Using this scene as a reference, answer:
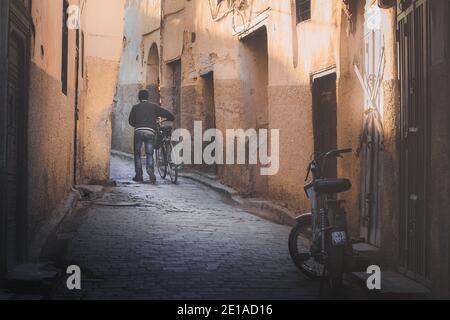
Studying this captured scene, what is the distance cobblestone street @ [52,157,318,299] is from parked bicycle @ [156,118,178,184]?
320cm

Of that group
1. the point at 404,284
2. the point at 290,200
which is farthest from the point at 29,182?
the point at 290,200

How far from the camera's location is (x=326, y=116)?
995cm

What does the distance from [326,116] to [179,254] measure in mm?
3654

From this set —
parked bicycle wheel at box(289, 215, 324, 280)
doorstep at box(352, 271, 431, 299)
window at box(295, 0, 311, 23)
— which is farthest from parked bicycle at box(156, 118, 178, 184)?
doorstep at box(352, 271, 431, 299)

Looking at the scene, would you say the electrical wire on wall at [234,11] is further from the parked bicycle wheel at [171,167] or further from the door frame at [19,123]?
the door frame at [19,123]

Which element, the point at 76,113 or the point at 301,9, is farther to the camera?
the point at 76,113

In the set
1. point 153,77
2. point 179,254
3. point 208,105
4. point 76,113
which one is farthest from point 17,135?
point 153,77

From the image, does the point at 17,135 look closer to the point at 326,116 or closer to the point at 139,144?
the point at 326,116

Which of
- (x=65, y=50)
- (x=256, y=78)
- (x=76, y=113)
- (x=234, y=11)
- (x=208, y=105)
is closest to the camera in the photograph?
(x=65, y=50)

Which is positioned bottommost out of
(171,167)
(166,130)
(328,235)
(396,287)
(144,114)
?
(396,287)

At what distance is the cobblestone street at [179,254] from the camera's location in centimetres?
585

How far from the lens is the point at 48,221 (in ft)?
26.8

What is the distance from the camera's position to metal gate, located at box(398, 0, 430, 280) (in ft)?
19.4

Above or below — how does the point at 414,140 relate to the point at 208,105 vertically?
below
